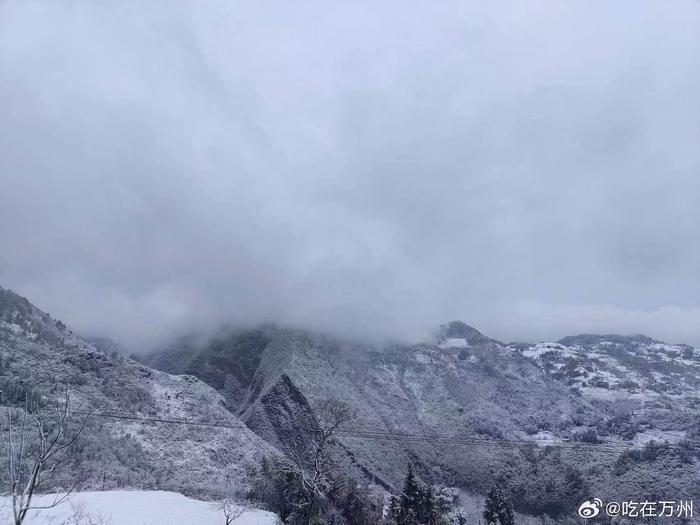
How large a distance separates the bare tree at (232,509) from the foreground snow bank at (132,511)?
19.2 inches

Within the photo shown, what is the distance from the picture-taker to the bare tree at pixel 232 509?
1298 inches

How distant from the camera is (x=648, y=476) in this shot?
189ft

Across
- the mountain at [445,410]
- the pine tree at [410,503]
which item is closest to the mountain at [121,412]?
the pine tree at [410,503]

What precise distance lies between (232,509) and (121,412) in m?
19.0

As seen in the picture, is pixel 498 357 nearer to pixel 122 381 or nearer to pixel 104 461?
pixel 122 381

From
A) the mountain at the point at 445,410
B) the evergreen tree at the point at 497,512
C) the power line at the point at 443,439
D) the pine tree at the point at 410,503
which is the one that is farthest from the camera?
the mountain at the point at 445,410

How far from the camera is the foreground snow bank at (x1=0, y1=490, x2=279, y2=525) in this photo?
88.4ft

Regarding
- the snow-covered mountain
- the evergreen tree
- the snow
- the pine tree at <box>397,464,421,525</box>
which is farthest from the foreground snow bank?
the snow

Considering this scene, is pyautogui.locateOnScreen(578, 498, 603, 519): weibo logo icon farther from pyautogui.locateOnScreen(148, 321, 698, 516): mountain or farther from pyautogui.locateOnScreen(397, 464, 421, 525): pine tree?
pyautogui.locateOnScreen(397, 464, 421, 525): pine tree

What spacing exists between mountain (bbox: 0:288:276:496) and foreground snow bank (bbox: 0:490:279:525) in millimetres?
2282

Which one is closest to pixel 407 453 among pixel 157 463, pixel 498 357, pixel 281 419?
pixel 281 419

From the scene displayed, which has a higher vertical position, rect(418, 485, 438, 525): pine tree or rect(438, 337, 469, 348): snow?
rect(438, 337, 469, 348): snow

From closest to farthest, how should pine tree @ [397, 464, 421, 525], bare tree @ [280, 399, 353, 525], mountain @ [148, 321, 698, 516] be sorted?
1. bare tree @ [280, 399, 353, 525]
2. pine tree @ [397, 464, 421, 525]
3. mountain @ [148, 321, 698, 516]

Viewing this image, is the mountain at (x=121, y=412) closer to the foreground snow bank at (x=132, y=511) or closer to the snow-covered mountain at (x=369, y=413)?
the snow-covered mountain at (x=369, y=413)
